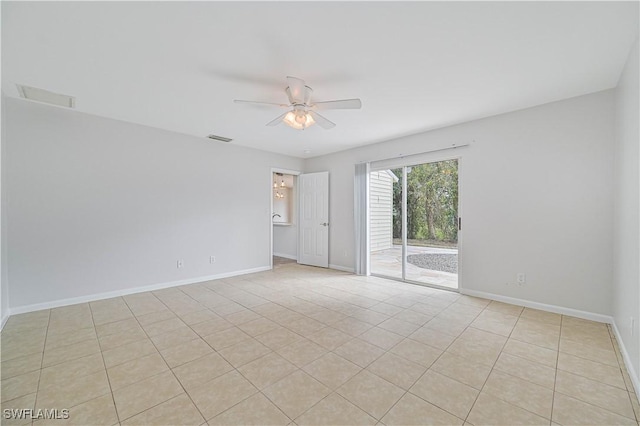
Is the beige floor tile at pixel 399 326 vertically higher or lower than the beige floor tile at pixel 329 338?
higher

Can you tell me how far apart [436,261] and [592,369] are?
3342 millimetres

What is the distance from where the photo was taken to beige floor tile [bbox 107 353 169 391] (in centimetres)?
189

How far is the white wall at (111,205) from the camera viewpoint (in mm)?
3166

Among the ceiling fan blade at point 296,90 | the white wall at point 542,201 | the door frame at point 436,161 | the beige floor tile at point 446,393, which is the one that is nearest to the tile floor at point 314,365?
the beige floor tile at point 446,393

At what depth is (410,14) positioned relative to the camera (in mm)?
1748

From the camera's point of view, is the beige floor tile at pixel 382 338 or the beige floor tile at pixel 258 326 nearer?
the beige floor tile at pixel 382 338

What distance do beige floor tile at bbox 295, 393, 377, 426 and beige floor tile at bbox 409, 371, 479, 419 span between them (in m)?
0.45

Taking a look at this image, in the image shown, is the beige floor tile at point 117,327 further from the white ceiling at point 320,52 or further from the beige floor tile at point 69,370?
the white ceiling at point 320,52

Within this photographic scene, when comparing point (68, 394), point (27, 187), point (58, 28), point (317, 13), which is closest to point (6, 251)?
point (27, 187)

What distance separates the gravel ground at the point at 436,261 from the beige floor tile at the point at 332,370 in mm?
3024

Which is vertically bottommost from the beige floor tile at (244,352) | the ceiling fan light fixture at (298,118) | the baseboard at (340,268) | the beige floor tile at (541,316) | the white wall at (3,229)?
the beige floor tile at (244,352)

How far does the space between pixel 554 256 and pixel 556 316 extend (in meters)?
0.71

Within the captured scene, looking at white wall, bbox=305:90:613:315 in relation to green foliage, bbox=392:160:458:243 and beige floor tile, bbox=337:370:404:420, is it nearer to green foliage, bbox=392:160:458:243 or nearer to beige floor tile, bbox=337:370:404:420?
green foliage, bbox=392:160:458:243

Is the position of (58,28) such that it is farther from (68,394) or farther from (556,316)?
(556,316)
